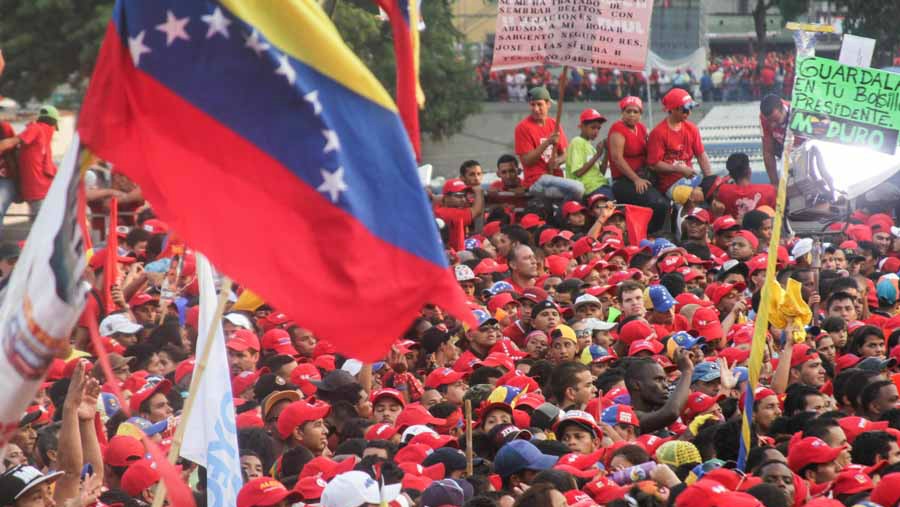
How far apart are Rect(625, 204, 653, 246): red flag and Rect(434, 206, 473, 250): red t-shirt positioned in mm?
1425

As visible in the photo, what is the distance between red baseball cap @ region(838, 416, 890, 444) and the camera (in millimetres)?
9828

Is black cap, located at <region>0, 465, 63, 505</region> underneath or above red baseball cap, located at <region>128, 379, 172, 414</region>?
above

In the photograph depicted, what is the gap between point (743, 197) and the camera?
56.0 ft

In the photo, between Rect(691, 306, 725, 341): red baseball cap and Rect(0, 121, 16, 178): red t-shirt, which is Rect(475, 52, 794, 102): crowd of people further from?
Rect(691, 306, 725, 341): red baseball cap

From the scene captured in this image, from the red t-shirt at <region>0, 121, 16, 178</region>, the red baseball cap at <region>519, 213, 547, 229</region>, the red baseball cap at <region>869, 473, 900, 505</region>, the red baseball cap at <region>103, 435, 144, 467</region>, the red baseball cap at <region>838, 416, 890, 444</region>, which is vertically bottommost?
the red baseball cap at <region>519, 213, 547, 229</region>

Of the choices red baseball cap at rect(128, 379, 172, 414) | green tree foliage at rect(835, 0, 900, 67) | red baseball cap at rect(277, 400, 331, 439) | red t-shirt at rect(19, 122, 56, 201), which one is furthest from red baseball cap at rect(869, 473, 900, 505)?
green tree foliage at rect(835, 0, 900, 67)

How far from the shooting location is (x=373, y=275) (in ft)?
19.6

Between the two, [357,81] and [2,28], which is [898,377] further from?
[2,28]

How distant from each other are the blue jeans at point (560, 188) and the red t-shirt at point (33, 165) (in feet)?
14.4

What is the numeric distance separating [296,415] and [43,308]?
4.56 meters

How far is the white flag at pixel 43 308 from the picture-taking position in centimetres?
570

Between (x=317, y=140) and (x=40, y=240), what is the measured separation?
92cm

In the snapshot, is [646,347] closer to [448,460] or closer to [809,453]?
[809,453]

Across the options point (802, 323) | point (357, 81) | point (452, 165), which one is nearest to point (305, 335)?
point (802, 323)
